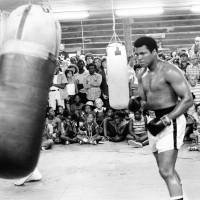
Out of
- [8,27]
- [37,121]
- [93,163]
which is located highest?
[8,27]

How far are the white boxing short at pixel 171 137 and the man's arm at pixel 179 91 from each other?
0.13 m

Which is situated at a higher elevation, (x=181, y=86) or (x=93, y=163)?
(x=181, y=86)

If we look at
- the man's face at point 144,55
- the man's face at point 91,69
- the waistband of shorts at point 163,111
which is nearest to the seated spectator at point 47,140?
the man's face at point 91,69

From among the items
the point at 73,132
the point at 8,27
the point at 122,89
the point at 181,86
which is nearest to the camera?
the point at 8,27

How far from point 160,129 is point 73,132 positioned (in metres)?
4.79

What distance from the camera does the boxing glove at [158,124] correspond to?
12.9 feet

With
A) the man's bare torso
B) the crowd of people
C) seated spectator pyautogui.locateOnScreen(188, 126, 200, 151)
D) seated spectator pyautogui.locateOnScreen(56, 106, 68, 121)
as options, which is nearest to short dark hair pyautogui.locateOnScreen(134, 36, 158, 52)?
the man's bare torso

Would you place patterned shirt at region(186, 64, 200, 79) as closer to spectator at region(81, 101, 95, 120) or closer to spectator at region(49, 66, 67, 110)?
spectator at region(81, 101, 95, 120)

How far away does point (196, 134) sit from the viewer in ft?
24.9

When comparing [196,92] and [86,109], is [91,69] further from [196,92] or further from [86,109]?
[196,92]

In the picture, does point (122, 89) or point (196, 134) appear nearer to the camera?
point (122, 89)

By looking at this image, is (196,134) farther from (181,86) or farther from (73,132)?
(181,86)

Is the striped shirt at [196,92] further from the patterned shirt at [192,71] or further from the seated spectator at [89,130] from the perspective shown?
the seated spectator at [89,130]

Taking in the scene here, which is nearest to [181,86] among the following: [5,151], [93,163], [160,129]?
[160,129]
